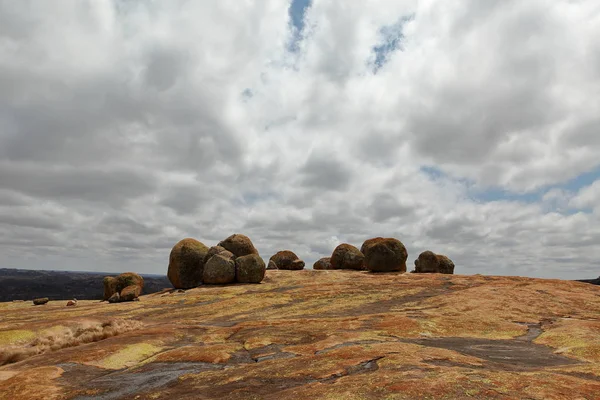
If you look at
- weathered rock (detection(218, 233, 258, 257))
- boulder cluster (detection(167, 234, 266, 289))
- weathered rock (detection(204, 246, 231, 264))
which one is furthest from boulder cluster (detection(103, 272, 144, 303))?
weathered rock (detection(218, 233, 258, 257))

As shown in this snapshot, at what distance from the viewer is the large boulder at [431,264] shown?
2672 inches

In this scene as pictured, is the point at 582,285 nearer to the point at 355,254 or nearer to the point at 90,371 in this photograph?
the point at 355,254

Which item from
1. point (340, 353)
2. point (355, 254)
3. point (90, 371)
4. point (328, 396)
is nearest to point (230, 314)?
point (90, 371)

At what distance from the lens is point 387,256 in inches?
2475

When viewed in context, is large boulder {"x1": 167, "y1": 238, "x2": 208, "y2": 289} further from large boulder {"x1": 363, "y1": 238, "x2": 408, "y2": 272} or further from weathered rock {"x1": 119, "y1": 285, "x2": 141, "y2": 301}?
large boulder {"x1": 363, "y1": 238, "x2": 408, "y2": 272}

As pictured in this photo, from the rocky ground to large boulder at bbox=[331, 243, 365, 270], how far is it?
102 ft

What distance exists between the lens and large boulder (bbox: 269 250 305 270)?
250 ft

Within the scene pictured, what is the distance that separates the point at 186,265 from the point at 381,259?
31746mm

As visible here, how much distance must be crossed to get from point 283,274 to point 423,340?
44.9 metres

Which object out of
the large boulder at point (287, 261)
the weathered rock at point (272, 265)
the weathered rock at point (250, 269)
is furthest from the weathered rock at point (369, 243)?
the weathered rock at point (250, 269)

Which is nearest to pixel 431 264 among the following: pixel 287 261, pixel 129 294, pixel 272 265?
pixel 287 261

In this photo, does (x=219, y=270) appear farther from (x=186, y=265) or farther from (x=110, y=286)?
(x=110, y=286)

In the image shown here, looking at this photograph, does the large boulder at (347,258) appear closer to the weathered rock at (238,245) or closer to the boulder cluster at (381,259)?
the boulder cluster at (381,259)

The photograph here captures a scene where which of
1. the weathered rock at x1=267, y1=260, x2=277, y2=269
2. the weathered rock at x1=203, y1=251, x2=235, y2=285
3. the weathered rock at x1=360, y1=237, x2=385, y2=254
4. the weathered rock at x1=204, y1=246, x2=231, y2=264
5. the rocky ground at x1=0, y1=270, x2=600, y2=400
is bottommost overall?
the rocky ground at x1=0, y1=270, x2=600, y2=400
